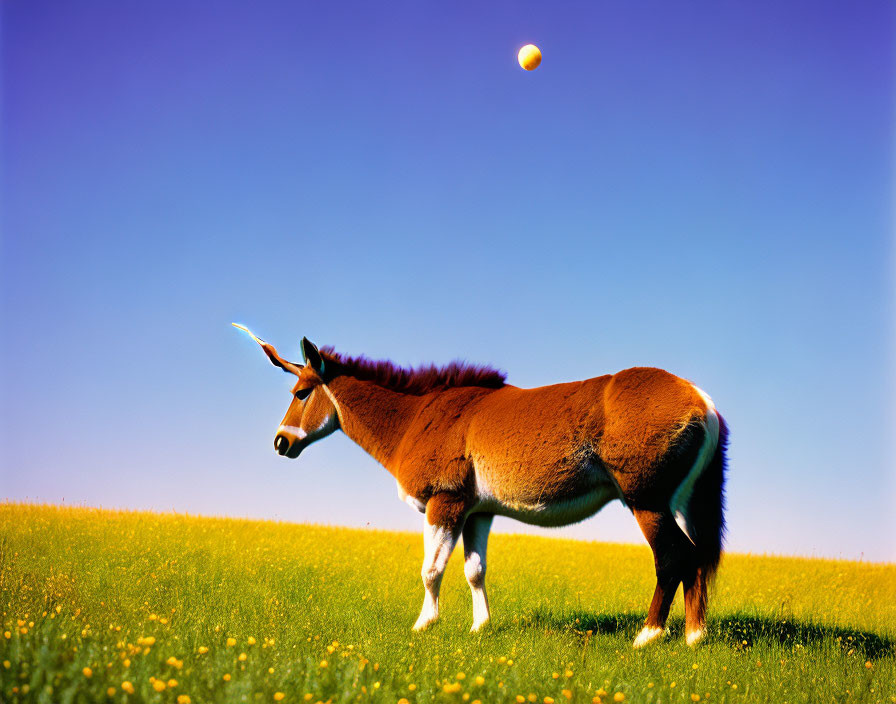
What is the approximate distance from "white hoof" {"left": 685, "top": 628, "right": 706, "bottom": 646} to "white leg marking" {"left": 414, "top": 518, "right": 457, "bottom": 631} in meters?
2.81

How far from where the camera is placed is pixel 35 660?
15.3ft

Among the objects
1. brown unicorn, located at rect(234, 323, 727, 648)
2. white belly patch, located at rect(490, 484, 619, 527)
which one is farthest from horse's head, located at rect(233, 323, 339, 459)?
white belly patch, located at rect(490, 484, 619, 527)

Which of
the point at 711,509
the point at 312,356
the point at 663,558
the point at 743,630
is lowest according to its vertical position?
the point at 743,630

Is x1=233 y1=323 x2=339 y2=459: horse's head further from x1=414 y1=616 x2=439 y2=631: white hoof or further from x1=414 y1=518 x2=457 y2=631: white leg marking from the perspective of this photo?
x1=414 y1=616 x2=439 y2=631: white hoof

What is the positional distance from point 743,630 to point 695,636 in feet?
7.01

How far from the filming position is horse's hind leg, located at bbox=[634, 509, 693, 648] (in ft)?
25.2

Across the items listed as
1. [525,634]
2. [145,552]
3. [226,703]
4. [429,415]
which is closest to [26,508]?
[145,552]

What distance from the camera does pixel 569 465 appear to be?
7.93 meters

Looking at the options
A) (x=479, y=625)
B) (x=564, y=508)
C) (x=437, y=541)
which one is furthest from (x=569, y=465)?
(x=479, y=625)

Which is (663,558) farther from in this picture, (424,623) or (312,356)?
(312,356)

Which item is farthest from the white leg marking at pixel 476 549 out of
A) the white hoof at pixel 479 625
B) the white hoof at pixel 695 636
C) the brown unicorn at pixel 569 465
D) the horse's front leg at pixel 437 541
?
the white hoof at pixel 695 636

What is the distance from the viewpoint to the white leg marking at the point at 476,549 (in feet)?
28.5

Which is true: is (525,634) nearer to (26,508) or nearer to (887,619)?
(887,619)

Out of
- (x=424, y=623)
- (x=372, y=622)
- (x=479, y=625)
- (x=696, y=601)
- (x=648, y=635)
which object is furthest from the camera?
(x=372, y=622)
